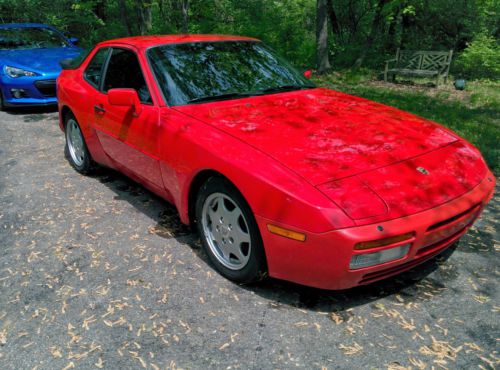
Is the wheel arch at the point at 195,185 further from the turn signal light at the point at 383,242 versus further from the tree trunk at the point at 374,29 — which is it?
the tree trunk at the point at 374,29

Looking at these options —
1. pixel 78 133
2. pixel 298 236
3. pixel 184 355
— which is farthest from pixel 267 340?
pixel 78 133

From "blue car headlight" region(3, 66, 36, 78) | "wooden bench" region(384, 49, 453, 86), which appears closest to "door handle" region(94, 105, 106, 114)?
"blue car headlight" region(3, 66, 36, 78)

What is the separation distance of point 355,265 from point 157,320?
4.20 ft

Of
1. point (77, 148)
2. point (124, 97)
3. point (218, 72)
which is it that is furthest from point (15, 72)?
point (218, 72)

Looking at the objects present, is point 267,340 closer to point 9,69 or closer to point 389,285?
point 389,285

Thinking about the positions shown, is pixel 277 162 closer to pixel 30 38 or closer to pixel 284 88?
pixel 284 88

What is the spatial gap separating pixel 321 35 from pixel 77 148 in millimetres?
7840

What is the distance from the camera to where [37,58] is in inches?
317

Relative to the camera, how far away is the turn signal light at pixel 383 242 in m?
2.25

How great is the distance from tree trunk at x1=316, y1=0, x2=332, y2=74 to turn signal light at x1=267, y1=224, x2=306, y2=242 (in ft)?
31.2

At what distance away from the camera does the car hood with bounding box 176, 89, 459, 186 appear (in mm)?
2600

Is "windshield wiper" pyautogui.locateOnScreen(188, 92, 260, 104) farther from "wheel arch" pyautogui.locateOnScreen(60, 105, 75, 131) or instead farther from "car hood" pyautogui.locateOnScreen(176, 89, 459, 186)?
"wheel arch" pyautogui.locateOnScreen(60, 105, 75, 131)

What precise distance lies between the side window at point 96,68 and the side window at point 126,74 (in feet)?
0.63

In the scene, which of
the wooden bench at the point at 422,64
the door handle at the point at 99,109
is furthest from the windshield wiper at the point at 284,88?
the wooden bench at the point at 422,64
